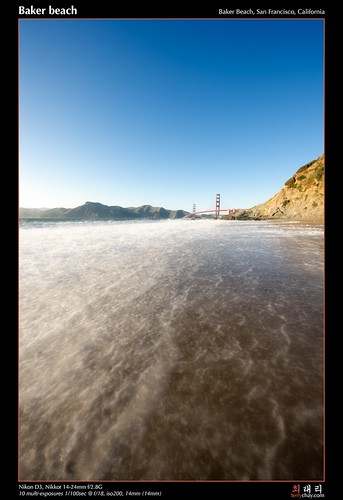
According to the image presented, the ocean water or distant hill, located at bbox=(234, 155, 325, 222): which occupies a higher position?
distant hill, located at bbox=(234, 155, 325, 222)

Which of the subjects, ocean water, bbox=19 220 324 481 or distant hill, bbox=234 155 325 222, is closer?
ocean water, bbox=19 220 324 481

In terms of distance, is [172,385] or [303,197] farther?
[303,197]

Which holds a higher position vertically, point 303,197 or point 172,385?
point 303,197

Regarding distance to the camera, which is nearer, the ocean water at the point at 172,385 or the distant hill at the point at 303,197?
the ocean water at the point at 172,385
